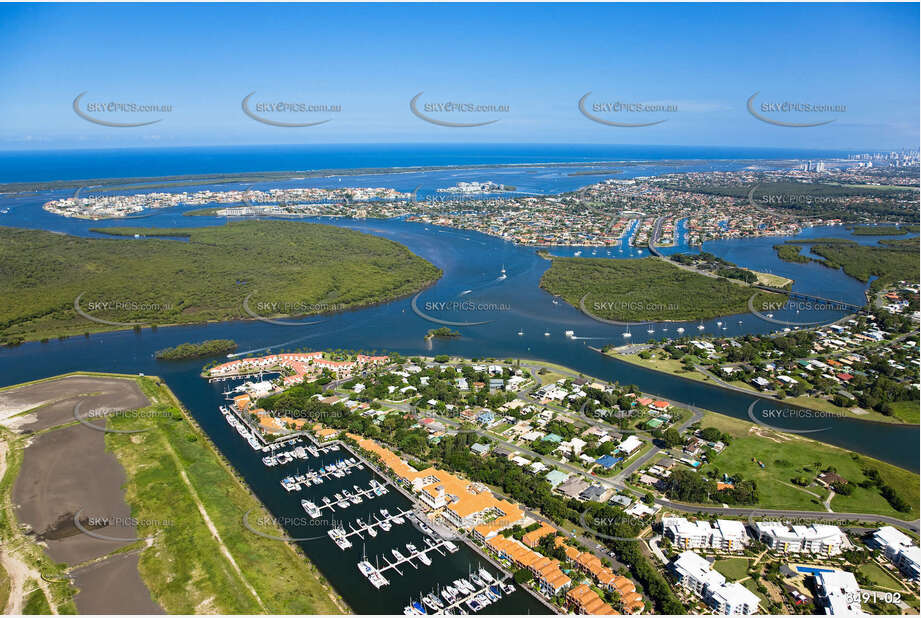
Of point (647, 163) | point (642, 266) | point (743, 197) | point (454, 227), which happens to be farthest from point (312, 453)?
point (647, 163)

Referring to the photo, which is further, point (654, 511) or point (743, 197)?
point (743, 197)

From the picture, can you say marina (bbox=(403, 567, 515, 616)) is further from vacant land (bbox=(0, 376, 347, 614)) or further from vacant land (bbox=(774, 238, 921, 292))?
vacant land (bbox=(774, 238, 921, 292))

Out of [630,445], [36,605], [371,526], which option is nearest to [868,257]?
[630,445]

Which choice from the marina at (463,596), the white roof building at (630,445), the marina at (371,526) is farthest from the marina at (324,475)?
the white roof building at (630,445)

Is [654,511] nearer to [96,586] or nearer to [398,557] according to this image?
[398,557]

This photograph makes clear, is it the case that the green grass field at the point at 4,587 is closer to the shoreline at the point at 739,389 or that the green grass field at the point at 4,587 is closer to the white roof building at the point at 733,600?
the white roof building at the point at 733,600

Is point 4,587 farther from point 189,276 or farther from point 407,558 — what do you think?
point 189,276

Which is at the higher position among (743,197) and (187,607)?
(743,197)
